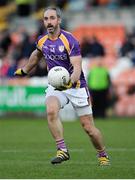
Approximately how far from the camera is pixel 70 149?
57.4ft

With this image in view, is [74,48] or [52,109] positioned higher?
[74,48]

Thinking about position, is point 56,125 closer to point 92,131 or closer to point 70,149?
point 92,131

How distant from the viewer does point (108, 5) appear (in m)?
36.0

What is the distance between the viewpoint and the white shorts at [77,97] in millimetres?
14023

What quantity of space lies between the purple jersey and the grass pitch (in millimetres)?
1440

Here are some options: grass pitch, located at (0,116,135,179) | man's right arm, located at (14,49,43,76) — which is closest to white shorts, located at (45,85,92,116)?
man's right arm, located at (14,49,43,76)

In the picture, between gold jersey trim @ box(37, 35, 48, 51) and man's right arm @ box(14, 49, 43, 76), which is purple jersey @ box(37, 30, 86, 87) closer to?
gold jersey trim @ box(37, 35, 48, 51)

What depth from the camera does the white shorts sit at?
14023 millimetres

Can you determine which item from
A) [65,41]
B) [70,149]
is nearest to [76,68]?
[65,41]

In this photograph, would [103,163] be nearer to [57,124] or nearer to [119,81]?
[57,124]

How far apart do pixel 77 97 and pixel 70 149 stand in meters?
3.58

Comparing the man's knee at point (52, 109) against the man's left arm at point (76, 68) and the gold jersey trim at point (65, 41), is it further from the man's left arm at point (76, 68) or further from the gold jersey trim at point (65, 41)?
the gold jersey trim at point (65, 41)

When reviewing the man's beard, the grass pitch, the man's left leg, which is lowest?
the grass pitch

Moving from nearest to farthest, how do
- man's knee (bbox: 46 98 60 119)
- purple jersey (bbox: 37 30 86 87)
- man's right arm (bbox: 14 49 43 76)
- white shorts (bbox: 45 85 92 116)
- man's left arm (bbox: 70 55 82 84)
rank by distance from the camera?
1. man's left arm (bbox: 70 55 82 84)
2. man's knee (bbox: 46 98 60 119)
3. purple jersey (bbox: 37 30 86 87)
4. white shorts (bbox: 45 85 92 116)
5. man's right arm (bbox: 14 49 43 76)
